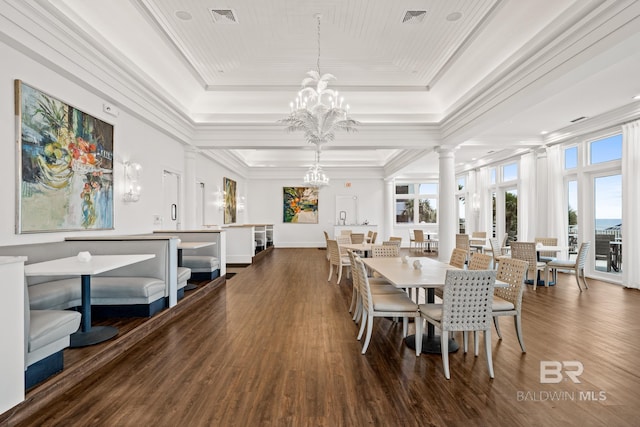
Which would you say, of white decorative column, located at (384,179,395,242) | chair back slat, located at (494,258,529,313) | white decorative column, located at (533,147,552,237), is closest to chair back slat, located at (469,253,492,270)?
chair back slat, located at (494,258,529,313)

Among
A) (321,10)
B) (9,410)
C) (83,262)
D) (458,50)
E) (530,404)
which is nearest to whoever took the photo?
(9,410)

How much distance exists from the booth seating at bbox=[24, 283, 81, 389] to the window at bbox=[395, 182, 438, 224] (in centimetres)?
1488

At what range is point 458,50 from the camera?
5559 mm

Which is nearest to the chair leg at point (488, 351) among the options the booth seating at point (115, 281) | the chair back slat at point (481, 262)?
the chair back slat at point (481, 262)

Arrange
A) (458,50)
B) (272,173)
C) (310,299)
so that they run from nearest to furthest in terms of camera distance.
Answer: (458,50) < (310,299) < (272,173)

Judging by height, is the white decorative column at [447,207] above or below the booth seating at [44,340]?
above

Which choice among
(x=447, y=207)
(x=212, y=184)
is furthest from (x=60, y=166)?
(x=447, y=207)

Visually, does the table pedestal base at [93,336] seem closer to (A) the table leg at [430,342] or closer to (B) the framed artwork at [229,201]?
(A) the table leg at [430,342]

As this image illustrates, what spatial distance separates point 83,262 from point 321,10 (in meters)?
4.29

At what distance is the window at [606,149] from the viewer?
7414mm

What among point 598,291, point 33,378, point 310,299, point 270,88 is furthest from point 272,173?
point 33,378

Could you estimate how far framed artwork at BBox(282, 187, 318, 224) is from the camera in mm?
15867

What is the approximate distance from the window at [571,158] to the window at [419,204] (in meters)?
7.52

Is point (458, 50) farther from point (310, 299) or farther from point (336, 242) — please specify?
point (310, 299)
